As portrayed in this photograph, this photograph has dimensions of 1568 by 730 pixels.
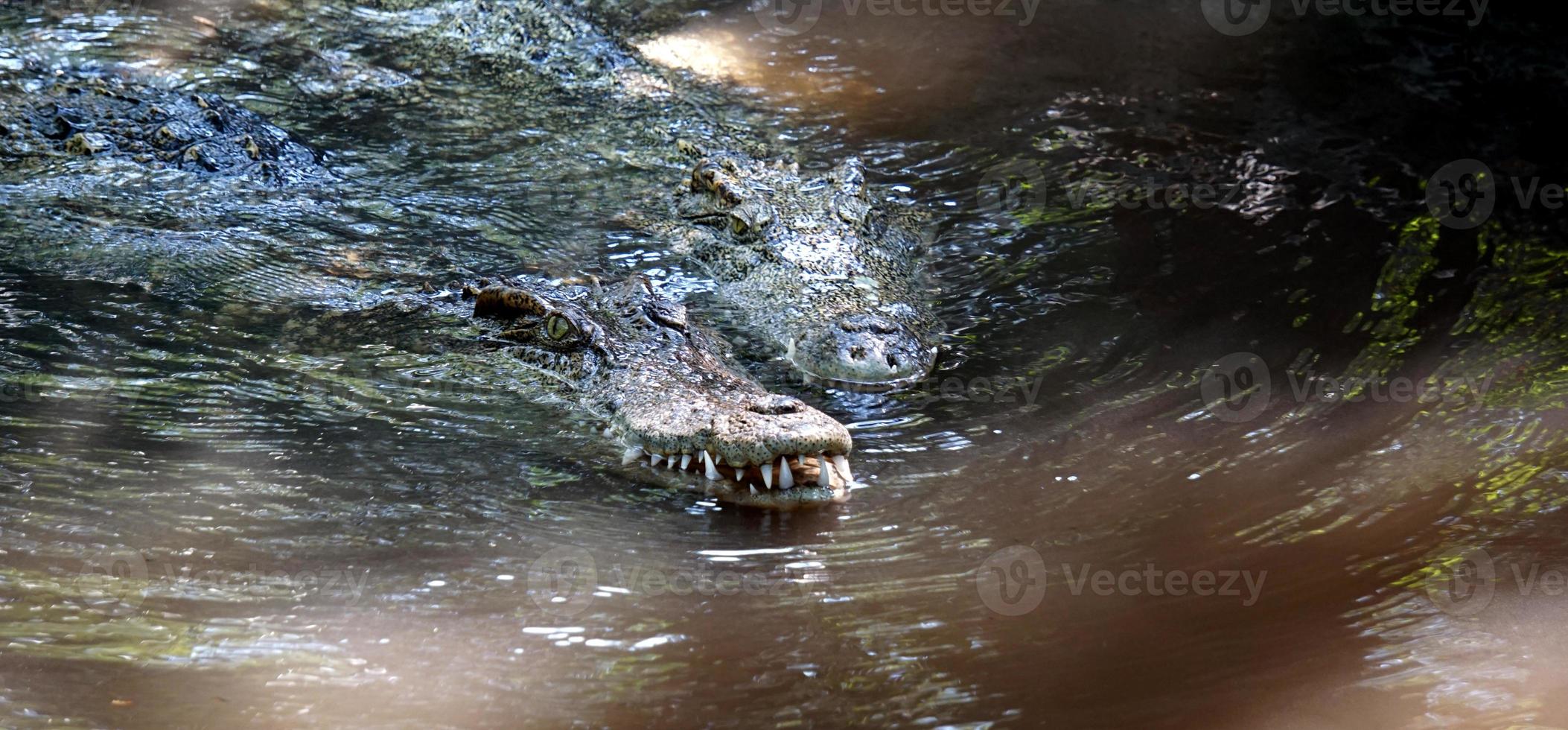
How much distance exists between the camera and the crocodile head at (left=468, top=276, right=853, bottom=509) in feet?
12.6

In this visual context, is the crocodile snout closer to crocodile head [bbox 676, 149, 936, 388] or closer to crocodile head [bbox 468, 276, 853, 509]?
crocodile head [bbox 676, 149, 936, 388]

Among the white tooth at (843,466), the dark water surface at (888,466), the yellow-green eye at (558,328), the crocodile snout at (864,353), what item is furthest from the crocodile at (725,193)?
the yellow-green eye at (558,328)

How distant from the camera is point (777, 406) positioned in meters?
3.91

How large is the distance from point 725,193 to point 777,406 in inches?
116

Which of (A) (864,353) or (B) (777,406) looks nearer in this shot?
(B) (777,406)

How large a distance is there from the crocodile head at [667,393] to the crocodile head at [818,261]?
43 centimetres

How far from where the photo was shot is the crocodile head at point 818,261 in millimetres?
4855

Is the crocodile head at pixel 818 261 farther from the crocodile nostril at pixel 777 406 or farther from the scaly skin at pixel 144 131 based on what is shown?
the scaly skin at pixel 144 131

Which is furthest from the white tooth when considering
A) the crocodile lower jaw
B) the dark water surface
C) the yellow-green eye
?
the yellow-green eye

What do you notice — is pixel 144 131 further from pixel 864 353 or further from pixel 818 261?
pixel 864 353

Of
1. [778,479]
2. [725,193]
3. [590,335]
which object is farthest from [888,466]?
[725,193]

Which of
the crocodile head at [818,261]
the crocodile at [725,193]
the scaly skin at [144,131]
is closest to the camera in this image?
the crocodile head at [818,261]

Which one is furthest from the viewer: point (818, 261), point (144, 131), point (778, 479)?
point (144, 131)

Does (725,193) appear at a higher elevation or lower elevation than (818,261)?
higher
